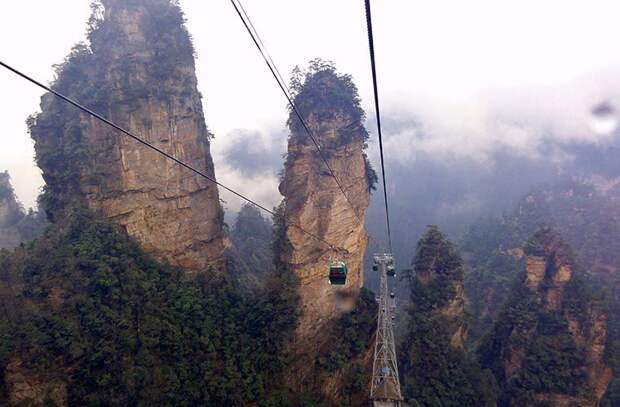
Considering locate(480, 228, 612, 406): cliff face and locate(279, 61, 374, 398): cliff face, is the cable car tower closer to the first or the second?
locate(279, 61, 374, 398): cliff face

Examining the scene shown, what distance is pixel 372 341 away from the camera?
26.2 metres

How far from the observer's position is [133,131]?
77.2 feet

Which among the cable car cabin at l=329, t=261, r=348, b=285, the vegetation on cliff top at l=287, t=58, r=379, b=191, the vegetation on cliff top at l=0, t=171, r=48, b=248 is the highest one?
the vegetation on cliff top at l=287, t=58, r=379, b=191

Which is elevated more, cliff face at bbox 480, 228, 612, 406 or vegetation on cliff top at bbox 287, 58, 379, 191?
vegetation on cliff top at bbox 287, 58, 379, 191

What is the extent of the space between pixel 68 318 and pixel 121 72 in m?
13.7

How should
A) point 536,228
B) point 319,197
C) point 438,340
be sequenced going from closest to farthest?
point 319,197 → point 438,340 → point 536,228

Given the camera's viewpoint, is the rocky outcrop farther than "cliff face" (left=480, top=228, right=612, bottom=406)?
Yes

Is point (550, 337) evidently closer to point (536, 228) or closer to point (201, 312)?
point (201, 312)

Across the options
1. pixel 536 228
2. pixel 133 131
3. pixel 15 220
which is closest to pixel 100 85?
pixel 133 131

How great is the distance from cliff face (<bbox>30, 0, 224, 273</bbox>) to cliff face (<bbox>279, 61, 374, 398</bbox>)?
246 inches

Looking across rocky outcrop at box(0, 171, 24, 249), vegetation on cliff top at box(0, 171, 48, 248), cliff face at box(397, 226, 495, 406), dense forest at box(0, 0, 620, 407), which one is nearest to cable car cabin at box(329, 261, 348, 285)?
dense forest at box(0, 0, 620, 407)

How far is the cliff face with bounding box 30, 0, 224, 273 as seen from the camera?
2302cm

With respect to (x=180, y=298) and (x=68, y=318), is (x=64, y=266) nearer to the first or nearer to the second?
(x=68, y=318)

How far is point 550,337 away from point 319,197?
65.5 feet
